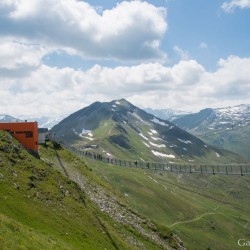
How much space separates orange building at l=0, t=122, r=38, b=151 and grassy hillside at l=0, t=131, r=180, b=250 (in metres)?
8.17

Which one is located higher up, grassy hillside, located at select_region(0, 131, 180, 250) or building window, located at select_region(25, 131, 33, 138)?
building window, located at select_region(25, 131, 33, 138)

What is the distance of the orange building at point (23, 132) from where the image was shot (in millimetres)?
96812

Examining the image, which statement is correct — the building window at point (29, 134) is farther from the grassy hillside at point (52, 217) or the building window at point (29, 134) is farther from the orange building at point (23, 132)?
the grassy hillside at point (52, 217)

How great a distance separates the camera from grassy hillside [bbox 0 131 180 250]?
140 feet

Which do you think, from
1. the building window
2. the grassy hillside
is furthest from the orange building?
the grassy hillside

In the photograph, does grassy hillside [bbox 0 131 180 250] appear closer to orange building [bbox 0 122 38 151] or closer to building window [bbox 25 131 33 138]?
orange building [bbox 0 122 38 151]

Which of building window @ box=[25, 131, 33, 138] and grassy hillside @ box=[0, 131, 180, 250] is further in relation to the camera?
building window @ box=[25, 131, 33, 138]

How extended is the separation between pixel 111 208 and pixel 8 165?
24909 millimetres

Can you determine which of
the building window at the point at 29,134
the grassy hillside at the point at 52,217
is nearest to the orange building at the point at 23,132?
the building window at the point at 29,134

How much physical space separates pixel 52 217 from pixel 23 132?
4407cm

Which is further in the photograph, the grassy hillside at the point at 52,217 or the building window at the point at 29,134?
the building window at the point at 29,134

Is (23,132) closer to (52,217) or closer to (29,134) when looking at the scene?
(29,134)

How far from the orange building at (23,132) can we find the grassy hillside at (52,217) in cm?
817

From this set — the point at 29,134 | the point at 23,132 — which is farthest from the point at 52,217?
the point at 23,132
